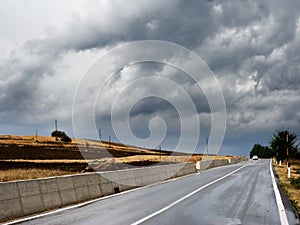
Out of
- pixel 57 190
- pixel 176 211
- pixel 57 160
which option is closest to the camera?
pixel 176 211

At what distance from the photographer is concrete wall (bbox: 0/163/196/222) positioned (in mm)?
11430

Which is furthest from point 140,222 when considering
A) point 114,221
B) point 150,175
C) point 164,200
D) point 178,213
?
point 150,175

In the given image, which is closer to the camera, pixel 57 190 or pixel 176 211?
pixel 176 211

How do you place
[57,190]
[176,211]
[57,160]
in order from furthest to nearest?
[57,160] < [57,190] < [176,211]

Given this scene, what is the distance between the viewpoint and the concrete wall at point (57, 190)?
37.5 ft

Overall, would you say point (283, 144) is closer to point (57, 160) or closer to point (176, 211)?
point (57, 160)

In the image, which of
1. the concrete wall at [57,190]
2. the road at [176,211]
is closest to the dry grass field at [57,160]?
the concrete wall at [57,190]

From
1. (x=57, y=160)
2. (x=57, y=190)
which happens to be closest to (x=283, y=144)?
(x=57, y=160)

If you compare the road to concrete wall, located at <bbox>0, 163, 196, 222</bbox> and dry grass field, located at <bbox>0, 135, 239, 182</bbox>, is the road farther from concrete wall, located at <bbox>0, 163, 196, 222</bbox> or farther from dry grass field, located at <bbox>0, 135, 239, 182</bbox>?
dry grass field, located at <bbox>0, 135, 239, 182</bbox>

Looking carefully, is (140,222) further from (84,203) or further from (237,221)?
(84,203)

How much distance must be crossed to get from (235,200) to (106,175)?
5968 millimetres

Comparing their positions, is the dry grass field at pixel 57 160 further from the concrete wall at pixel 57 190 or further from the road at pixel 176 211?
the road at pixel 176 211

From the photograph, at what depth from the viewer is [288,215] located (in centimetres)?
1111

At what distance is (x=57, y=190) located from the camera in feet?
45.4
